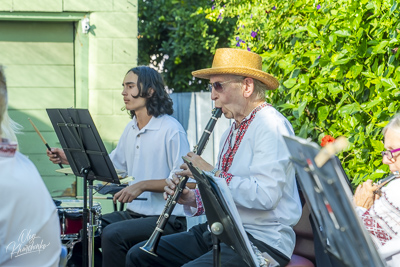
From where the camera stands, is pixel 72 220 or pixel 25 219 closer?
pixel 25 219

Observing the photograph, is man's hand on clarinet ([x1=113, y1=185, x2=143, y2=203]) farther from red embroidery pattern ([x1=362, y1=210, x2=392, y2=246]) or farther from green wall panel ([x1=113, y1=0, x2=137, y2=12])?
green wall panel ([x1=113, y1=0, x2=137, y2=12])

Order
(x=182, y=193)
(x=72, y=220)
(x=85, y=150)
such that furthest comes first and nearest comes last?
1. (x=72, y=220)
2. (x=85, y=150)
3. (x=182, y=193)

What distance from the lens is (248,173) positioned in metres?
3.21

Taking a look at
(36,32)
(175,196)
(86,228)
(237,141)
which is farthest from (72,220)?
(36,32)

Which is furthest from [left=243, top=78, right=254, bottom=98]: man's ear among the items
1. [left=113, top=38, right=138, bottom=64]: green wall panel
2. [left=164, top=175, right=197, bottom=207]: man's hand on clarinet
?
[left=113, top=38, right=138, bottom=64]: green wall panel

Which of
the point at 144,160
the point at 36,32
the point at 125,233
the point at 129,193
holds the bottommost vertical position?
the point at 125,233

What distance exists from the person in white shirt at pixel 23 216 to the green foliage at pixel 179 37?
743 cm

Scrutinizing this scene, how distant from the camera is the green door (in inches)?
234

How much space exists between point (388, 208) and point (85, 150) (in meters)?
1.98

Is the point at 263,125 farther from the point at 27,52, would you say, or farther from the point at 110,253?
the point at 27,52

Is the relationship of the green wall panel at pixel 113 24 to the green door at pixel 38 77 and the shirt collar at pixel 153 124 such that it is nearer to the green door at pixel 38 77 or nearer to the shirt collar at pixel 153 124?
the green door at pixel 38 77

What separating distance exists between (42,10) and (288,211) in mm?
3546

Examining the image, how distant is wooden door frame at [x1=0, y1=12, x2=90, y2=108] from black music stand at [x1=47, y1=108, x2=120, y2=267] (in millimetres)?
1891

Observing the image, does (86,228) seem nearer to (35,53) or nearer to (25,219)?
(25,219)
